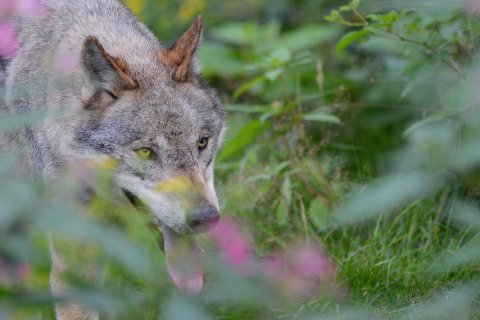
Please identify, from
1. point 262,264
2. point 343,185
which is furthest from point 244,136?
point 262,264

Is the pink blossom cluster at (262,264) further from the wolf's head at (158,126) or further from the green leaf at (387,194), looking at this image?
the wolf's head at (158,126)

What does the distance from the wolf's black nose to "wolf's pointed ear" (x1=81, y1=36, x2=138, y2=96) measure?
0.82 m

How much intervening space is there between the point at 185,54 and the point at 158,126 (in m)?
0.50

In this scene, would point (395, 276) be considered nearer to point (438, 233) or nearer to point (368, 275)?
point (368, 275)

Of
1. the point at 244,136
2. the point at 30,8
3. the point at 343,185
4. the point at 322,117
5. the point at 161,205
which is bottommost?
the point at 244,136

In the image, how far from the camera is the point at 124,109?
11.8 feet

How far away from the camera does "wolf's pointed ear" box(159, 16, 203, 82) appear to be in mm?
3807

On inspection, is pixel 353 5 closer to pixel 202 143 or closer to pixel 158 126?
pixel 202 143

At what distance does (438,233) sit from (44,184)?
80.2 inches

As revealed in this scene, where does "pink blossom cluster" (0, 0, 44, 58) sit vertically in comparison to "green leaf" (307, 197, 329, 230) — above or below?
above

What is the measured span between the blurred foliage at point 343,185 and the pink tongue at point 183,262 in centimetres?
5

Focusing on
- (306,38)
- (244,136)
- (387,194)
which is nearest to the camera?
(387,194)

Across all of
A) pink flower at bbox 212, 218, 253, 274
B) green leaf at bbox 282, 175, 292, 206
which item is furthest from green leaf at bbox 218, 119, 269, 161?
pink flower at bbox 212, 218, 253, 274

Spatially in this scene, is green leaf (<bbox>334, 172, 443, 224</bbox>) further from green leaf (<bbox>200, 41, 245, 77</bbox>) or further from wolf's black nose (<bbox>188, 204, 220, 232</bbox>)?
green leaf (<bbox>200, 41, 245, 77</bbox>)
